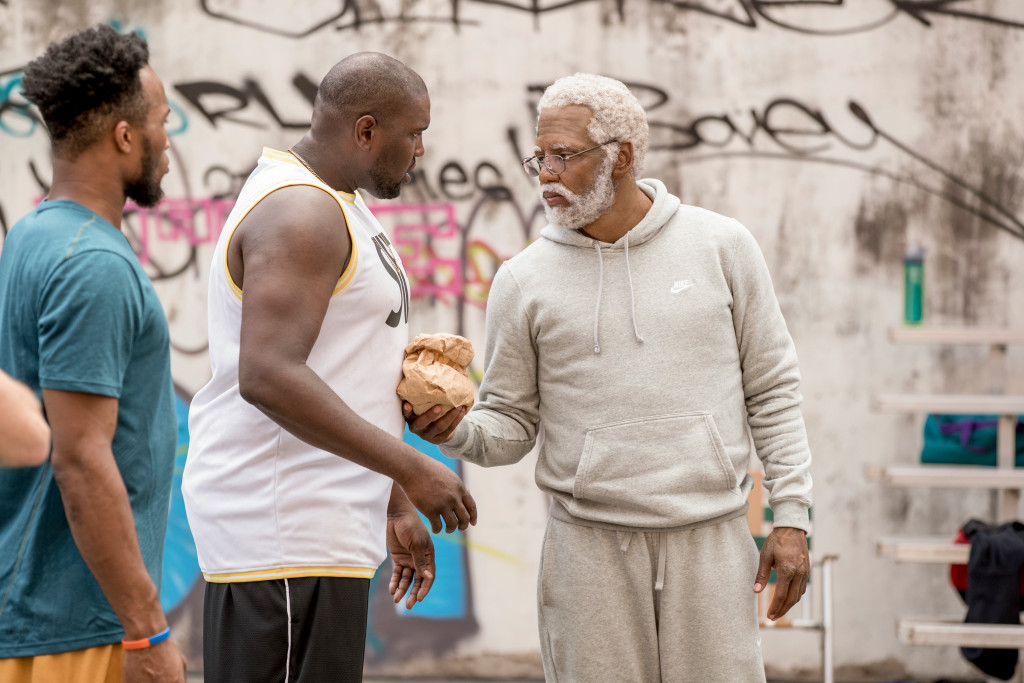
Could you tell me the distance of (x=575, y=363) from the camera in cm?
271

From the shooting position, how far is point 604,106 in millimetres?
2785

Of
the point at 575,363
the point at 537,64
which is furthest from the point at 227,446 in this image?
the point at 537,64

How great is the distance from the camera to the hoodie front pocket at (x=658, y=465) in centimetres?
257

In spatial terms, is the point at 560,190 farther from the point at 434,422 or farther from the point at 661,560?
the point at 661,560

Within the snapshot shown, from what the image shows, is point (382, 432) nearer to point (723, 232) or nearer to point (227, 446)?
point (227, 446)

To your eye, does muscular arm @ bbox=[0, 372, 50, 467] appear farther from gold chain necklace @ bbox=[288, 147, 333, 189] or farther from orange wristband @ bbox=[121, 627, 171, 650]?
gold chain necklace @ bbox=[288, 147, 333, 189]

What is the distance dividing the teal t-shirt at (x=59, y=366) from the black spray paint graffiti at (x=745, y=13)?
3.51 m

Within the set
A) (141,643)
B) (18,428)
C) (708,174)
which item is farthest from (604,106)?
(708,174)

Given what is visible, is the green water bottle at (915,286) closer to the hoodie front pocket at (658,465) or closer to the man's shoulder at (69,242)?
the hoodie front pocket at (658,465)

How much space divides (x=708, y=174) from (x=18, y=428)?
4.18 metres

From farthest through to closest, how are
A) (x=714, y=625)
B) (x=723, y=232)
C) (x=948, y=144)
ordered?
(x=948, y=144) < (x=723, y=232) < (x=714, y=625)


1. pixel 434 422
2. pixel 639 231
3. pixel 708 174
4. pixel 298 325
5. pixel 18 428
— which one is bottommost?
pixel 434 422

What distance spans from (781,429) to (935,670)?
2.88 m

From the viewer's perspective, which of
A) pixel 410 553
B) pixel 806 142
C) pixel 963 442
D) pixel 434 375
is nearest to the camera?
pixel 434 375
